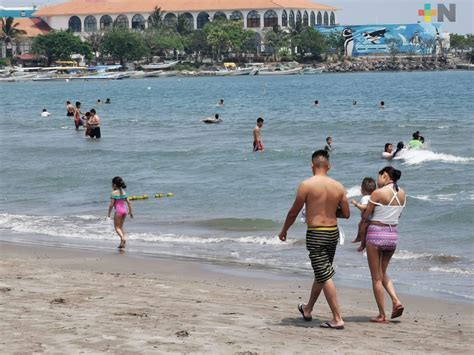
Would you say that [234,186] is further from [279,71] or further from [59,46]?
[59,46]

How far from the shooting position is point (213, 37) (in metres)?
171

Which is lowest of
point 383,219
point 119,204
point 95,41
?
point 119,204

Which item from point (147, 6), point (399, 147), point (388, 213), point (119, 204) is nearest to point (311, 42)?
point (147, 6)

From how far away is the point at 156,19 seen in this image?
18550cm

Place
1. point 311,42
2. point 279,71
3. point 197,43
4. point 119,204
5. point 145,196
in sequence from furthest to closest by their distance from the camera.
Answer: point 311,42
point 197,43
point 279,71
point 145,196
point 119,204

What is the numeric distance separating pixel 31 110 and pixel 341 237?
59.1 meters

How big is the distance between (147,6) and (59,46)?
3105 centimetres

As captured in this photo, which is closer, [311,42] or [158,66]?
[158,66]

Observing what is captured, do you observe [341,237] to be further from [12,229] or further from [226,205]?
[226,205]

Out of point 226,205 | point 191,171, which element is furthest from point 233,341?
point 191,171

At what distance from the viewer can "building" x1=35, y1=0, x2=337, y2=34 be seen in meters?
186

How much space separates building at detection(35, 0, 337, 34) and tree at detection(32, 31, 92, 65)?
18.4m

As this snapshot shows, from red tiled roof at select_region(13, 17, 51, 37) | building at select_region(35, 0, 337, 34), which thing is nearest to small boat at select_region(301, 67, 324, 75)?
building at select_region(35, 0, 337, 34)

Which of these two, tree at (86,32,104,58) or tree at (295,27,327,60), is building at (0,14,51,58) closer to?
tree at (86,32,104,58)
